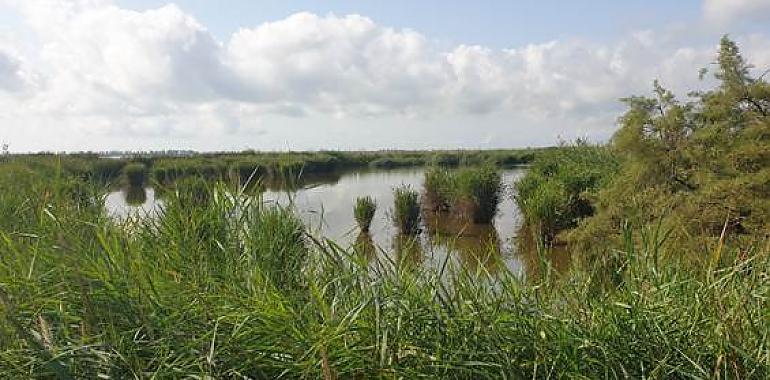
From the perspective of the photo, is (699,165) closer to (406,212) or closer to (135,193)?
(406,212)

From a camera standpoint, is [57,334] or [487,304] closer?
[57,334]

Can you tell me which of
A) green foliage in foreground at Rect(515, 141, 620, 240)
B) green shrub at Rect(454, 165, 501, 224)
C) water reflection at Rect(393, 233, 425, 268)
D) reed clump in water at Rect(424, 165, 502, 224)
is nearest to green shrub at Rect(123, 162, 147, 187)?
reed clump in water at Rect(424, 165, 502, 224)

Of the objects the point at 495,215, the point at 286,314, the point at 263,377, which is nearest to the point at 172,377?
the point at 263,377

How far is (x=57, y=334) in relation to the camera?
2.09 m

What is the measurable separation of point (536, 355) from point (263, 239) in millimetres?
1652

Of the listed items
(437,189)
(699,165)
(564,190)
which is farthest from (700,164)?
(437,189)

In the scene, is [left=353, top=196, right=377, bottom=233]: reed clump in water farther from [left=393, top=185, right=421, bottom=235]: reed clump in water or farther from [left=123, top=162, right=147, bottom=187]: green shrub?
[left=123, top=162, right=147, bottom=187]: green shrub

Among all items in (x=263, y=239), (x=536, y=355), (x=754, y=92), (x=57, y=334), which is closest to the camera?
(x=536, y=355)

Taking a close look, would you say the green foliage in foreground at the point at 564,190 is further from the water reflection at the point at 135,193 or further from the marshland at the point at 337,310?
the water reflection at the point at 135,193

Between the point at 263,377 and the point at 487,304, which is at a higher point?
the point at 487,304

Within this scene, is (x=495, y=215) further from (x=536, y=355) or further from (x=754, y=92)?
(x=536, y=355)

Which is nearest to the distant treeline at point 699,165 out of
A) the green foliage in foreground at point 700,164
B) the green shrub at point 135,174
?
the green foliage in foreground at point 700,164

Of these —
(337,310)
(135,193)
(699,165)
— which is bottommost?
(135,193)

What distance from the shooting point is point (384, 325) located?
Result: 1987mm
